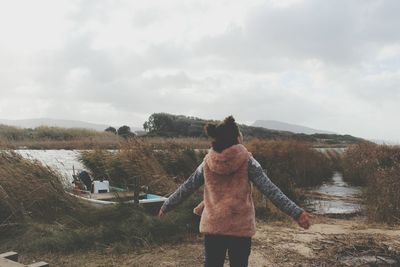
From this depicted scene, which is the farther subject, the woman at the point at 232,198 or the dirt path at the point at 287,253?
the dirt path at the point at 287,253

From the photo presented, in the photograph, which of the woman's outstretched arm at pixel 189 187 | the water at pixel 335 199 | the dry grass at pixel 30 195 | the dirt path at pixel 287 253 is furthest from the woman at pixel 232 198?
the water at pixel 335 199

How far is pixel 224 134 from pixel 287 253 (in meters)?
3.49

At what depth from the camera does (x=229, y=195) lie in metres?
3.76

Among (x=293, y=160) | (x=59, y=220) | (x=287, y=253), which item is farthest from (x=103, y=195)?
(x=293, y=160)

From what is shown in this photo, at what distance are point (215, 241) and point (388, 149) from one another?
631 inches

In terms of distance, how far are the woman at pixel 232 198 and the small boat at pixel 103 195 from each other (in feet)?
14.2

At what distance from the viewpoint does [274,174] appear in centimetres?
1365

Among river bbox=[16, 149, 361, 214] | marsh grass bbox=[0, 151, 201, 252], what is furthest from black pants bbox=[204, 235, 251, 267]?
river bbox=[16, 149, 361, 214]

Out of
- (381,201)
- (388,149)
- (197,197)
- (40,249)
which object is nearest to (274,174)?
(381,201)

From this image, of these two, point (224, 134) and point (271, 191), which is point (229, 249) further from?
point (224, 134)

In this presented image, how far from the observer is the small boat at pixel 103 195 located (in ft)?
28.0

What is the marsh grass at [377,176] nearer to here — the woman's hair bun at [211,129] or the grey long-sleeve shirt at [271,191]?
the grey long-sleeve shirt at [271,191]

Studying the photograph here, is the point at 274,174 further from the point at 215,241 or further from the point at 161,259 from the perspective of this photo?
the point at 215,241

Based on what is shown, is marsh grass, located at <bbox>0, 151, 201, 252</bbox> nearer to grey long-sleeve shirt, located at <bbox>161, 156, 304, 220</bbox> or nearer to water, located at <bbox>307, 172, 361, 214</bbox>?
grey long-sleeve shirt, located at <bbox>161, 156, 304, 220</bbox>
